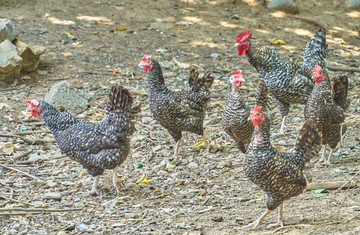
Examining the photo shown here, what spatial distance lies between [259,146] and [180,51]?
6.78 metres

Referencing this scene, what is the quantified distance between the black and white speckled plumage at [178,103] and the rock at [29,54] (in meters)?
3.90

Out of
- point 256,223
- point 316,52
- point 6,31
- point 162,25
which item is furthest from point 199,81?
point 162,25

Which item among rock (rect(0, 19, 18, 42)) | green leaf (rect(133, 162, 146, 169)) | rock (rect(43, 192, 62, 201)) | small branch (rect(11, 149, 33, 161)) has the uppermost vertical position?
rock (rect(0, 19, 18, 42))

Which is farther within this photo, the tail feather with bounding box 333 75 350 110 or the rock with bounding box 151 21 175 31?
the rock with bounding box 151 21 175 31

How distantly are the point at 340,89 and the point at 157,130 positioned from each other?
326cm

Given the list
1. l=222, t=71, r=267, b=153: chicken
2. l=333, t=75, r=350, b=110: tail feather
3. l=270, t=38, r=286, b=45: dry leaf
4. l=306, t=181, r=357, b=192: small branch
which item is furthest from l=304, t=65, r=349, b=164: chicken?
l=270, t=38, r=286, b=45: dry leaf

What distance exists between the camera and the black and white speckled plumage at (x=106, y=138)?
6371mm

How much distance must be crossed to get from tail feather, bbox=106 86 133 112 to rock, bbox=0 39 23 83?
4.19 metres

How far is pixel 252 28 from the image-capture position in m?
13.1

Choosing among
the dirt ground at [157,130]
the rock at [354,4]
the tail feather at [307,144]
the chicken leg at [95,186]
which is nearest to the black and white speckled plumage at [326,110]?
the dirt ground at [157,130]

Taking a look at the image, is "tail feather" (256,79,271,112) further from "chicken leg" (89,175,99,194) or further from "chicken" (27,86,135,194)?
"chicken leg" (89,175,99,194)

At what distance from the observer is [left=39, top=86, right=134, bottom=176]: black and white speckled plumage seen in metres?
6.37

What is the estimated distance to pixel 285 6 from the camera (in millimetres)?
14094

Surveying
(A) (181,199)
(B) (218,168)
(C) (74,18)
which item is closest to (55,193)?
(A) (181,199)
